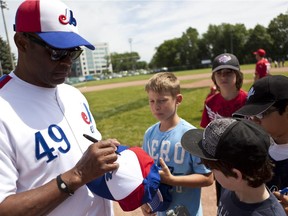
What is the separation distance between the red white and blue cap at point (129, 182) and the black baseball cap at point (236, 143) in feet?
1.31

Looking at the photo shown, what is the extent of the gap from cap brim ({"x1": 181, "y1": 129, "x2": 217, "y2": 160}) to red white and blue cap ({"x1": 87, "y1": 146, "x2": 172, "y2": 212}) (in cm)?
28

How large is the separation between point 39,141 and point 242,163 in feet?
3.91

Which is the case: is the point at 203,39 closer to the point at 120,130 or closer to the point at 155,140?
the point at 120,130

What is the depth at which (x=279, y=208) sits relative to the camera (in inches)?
61.2

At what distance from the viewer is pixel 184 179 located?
2.37m

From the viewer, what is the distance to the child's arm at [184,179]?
7.48 ft

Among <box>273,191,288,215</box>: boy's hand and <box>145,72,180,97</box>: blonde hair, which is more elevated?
<box>145,72,180,97</box>: blonde hair

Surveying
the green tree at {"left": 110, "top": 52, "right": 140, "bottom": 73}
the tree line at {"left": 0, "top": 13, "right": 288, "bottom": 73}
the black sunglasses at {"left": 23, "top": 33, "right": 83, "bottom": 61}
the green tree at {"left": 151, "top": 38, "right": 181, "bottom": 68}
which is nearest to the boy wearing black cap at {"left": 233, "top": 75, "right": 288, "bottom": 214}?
the black sunglasses at {"left": 23, "top": 33, "right": 83, "bottom": 61}

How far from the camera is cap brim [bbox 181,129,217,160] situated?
1.67 meters

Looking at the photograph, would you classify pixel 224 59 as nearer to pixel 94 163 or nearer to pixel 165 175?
pixel 165 175

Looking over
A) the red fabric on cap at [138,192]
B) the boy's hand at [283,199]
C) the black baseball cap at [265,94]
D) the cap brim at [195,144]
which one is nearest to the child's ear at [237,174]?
the cap brim at [195,144]

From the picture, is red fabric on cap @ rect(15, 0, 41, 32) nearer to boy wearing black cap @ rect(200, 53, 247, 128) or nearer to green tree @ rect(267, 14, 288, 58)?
boy wearing black cap @ rect(200, 53, 247, 128)

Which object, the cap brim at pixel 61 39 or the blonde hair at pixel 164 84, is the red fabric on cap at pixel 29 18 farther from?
the blonde hair at pixel 164 84

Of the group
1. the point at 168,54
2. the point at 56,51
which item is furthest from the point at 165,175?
the point at 168,54
